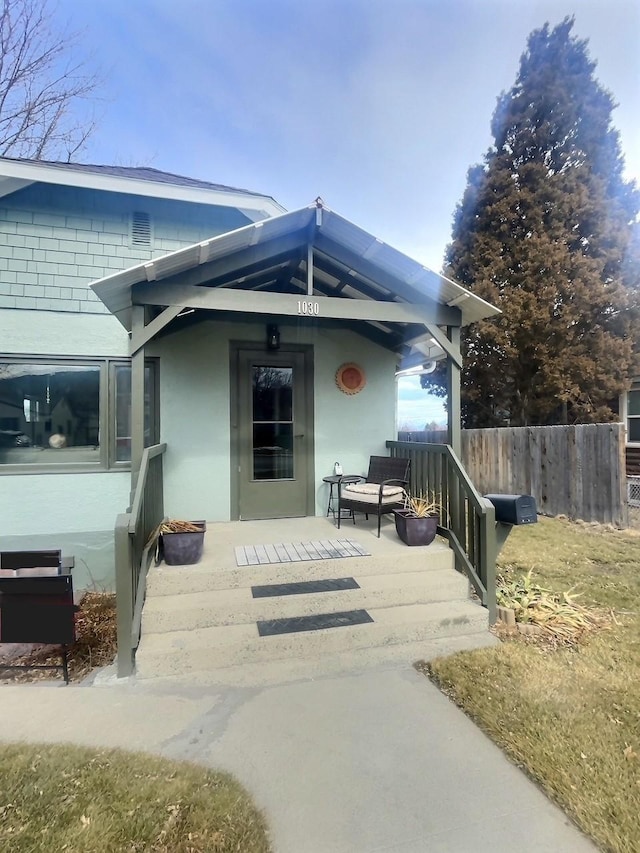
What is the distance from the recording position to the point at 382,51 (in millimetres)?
7973

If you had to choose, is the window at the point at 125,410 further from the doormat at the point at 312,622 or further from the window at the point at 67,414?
the doormat at the point at 312,622

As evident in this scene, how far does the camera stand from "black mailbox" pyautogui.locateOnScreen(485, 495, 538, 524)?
408cm

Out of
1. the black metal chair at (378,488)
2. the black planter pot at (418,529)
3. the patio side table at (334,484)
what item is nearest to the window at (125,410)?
the patio side table at (334,484)

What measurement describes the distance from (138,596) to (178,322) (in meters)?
3.37

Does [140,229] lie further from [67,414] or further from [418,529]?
[418,529]

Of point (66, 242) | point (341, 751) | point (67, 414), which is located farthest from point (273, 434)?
point (341, 751)

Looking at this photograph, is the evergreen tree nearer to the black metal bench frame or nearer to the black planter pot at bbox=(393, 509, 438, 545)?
the black planter pot at bbox=(393, 509, 438, 545)

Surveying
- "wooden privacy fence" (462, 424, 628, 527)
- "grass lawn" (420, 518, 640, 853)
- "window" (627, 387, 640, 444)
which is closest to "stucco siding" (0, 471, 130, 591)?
"grass lawn" (420, 518, 640, 853)

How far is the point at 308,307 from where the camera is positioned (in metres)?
4.41

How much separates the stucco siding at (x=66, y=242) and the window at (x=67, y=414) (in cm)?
77

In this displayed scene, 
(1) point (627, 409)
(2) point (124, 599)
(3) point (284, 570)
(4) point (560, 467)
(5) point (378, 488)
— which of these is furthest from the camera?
(1) point (627, 409)

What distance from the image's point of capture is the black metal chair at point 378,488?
5.06m

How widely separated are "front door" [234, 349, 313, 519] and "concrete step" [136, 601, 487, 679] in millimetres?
2478

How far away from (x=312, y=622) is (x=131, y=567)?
4.66 feet
